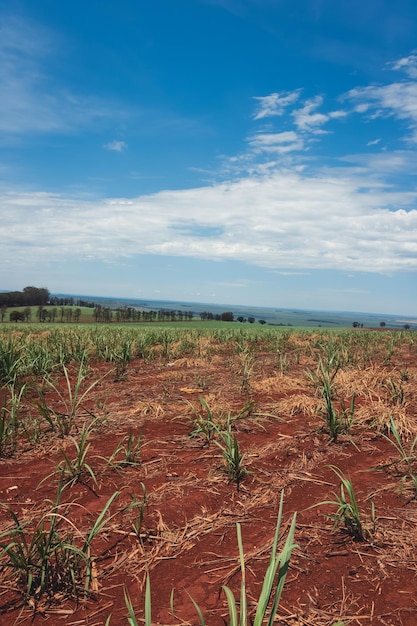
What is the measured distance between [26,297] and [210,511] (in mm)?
83492

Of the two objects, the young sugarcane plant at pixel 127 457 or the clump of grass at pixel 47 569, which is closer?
the clump of grass at pixel 47 569

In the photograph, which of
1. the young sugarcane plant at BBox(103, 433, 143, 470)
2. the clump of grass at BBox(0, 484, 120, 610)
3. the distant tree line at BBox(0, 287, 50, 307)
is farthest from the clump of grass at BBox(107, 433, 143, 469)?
the distant tree line at BBox(0, 287, 50, 307)

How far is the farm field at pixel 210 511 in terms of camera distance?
1757mm

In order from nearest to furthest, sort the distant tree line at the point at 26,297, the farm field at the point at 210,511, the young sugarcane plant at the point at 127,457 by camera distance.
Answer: the farm field at the point at 210,511 → the young sugarcane plant at the point at 127,457 → the distant tree line at the point at 26,297

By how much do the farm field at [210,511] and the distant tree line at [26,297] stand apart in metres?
76.0

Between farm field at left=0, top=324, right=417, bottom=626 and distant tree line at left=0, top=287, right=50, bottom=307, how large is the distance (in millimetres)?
76018

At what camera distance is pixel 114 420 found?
13.8ft

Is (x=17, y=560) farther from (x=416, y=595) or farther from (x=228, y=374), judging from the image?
(x=228, y=374)

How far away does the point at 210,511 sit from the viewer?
2.48m

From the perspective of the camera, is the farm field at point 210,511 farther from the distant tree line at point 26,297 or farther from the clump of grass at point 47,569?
the distant tree line at point 26,297

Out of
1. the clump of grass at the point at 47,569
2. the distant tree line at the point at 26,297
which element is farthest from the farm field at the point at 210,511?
the distant tree line at the point at 26,297

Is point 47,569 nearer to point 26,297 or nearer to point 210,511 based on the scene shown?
point 210,511

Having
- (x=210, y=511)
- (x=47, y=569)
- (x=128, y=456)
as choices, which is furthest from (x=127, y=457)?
(x=47, y=569)

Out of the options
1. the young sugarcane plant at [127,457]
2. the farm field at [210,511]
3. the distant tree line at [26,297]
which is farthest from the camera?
the distant tree line at [26,297]
